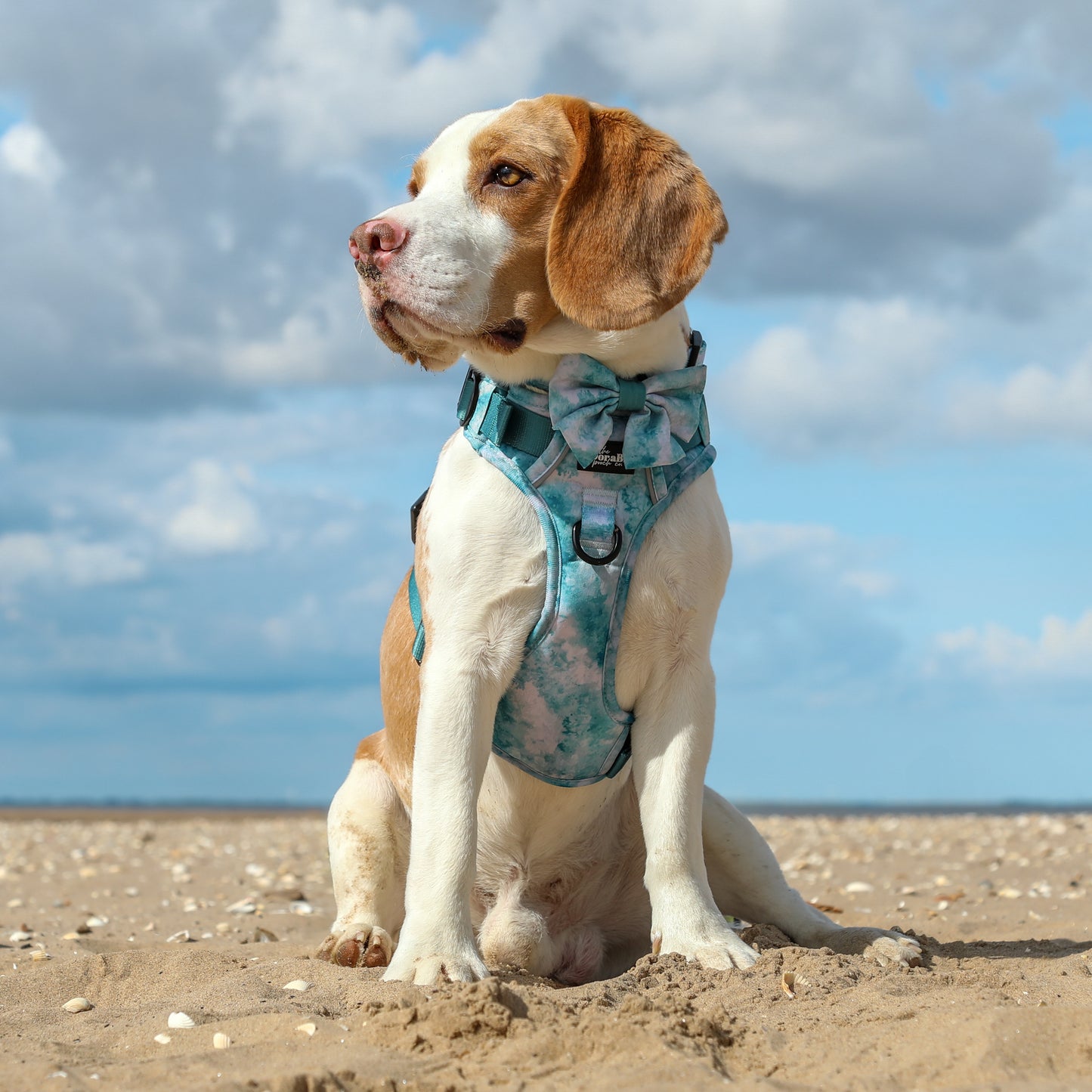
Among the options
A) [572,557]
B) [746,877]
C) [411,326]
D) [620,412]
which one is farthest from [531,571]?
[746,877]

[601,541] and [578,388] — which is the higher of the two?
[578,388]

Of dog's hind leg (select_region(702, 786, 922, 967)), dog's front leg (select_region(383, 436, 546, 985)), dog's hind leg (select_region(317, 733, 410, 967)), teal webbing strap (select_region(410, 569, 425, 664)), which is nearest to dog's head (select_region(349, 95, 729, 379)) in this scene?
dog's front leg (select_region(383, 436, 546, 985))

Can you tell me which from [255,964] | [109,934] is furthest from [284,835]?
[255,964]

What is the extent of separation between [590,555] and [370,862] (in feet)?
5.21

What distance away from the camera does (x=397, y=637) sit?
16.3 feet

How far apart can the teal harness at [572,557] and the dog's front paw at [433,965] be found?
0.75m

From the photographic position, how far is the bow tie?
13.8 feet

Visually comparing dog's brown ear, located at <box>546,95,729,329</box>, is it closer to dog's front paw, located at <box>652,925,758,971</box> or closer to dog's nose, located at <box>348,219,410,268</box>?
dog's nose, located at <box>348,219,410,268</box>

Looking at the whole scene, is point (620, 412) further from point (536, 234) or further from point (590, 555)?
point (536, 234)

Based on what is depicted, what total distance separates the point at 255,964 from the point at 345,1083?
1.97 metres

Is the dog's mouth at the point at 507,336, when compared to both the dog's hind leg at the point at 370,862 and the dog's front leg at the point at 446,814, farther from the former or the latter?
the dog's hind leg at the point at 370,862

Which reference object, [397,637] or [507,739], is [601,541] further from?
[397,637]

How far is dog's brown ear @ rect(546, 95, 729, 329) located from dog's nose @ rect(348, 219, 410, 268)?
515mm

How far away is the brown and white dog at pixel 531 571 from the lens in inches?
159
